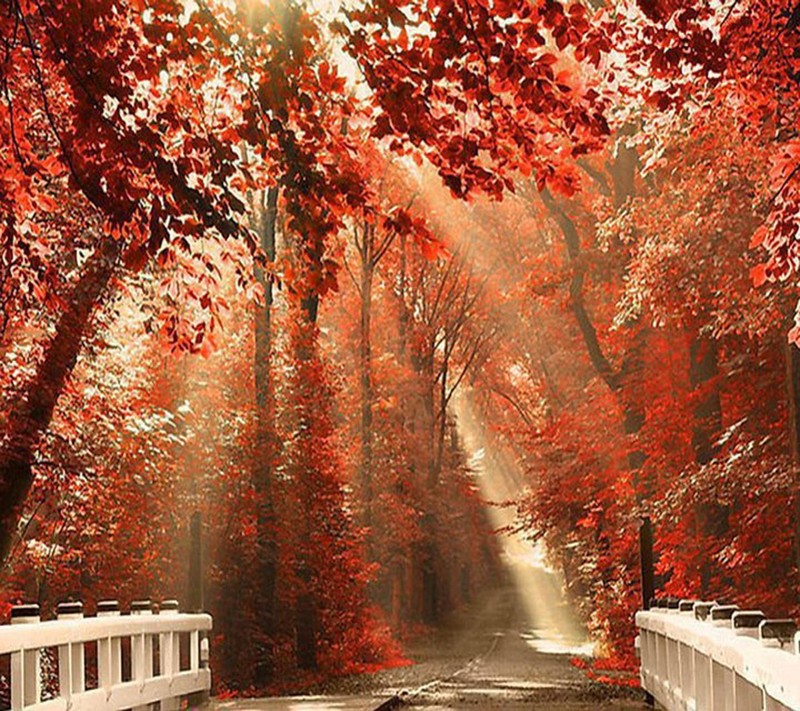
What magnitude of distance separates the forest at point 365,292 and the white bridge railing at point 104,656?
6.93 ft

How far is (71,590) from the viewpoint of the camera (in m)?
23.6

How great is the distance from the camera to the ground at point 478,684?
15836 mm

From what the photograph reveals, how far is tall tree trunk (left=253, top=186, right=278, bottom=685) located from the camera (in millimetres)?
25688

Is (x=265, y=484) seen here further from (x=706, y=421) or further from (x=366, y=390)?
(x=366, y=390)

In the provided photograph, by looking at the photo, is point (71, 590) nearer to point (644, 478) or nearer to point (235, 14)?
point (644, 478)

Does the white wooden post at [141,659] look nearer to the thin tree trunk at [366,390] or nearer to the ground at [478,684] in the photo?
the ground at [478,684]

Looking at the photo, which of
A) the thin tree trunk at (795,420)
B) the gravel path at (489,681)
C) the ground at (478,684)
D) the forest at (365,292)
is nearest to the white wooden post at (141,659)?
the forest at (365,292)

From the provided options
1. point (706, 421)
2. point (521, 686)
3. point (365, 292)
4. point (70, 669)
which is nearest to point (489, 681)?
point (521, 686)

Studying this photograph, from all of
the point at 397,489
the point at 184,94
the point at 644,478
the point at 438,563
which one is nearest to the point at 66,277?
the point at 184,94

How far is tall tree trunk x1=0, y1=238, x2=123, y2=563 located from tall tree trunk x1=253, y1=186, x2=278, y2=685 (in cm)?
1008

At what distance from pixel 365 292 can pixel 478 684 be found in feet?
54.3

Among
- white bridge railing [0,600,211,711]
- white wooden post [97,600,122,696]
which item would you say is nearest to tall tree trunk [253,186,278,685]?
white bridge railing [0,600,211,711]

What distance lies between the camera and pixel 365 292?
36.6 m

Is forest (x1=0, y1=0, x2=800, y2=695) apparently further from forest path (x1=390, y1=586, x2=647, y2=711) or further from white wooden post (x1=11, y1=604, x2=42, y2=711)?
white wooden post (x1=11, y1=604, x2=42, y2=711)
